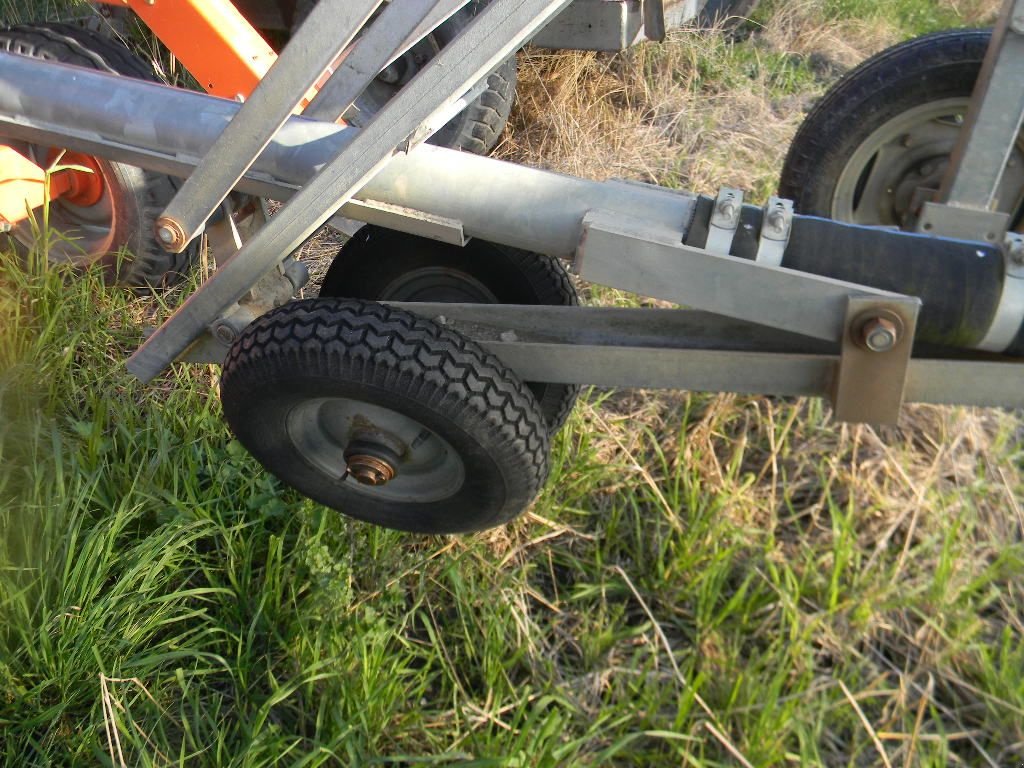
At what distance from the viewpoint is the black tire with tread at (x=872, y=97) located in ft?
8.37

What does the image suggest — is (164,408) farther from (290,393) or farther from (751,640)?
(751,640)

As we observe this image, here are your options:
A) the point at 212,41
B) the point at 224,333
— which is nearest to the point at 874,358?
the point at 224,333

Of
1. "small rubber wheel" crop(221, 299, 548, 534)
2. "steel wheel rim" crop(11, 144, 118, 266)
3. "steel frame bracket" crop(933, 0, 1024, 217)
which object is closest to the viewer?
"small rubber wheel" crop(221, 299, 548, 534)

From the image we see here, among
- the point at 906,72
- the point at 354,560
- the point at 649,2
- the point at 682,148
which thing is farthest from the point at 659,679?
the point at 682,148

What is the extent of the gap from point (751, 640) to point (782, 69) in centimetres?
369

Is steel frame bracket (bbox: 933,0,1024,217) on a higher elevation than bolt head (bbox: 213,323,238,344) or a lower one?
higher

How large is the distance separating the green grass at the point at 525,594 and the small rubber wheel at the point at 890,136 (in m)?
0.64

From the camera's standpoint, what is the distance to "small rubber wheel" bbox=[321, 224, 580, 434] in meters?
2.42

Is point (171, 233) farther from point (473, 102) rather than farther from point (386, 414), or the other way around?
point (473, 102)

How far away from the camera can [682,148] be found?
13.7 ft

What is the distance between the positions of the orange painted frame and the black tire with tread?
1.59 m

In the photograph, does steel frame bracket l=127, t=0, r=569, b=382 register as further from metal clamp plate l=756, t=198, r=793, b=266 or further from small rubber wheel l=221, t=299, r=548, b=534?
metal clamp plate l=756, t=198, r=793, b=266

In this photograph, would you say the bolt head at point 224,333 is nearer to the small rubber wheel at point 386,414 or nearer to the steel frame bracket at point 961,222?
the small rubber wheel at point 386,414

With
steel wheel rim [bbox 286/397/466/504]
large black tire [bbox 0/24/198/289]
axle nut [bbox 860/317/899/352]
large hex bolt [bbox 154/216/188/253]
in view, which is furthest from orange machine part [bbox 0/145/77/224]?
axle nut [bbox 860/317/899/352]
